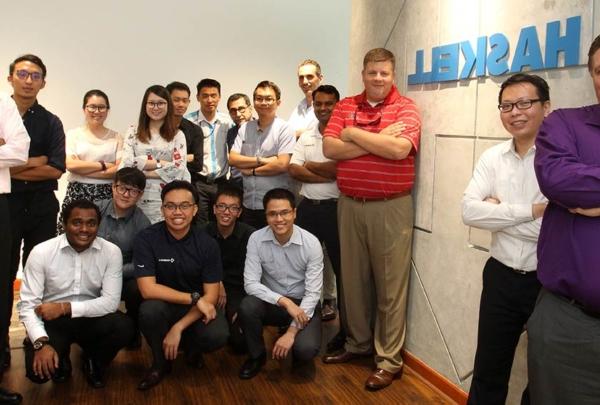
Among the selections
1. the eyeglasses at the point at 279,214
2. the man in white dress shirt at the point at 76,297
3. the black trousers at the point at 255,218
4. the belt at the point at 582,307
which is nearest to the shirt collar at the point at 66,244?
the man in white dress shirt at the point at 76,297

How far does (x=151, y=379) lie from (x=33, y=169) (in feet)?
4.51

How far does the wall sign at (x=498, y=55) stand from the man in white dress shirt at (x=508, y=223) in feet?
0.66

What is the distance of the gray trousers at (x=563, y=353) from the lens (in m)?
1.76

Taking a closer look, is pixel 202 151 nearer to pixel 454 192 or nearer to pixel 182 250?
pixel 182 250

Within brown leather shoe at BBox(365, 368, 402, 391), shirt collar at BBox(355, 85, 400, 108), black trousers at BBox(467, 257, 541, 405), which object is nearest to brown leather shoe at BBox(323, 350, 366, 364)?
brown leather shoe at BBox(365, 368, 402, 391)

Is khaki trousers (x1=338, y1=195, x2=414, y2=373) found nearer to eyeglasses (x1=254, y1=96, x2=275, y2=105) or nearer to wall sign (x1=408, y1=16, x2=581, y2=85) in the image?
wall sign (x1=408, y1=16, x2=581, y2=85)

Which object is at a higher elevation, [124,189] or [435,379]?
[124,189]

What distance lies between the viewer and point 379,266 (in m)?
3.37

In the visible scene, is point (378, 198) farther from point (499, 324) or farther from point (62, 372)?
point (62, 372)

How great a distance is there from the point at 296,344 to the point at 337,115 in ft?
4.55

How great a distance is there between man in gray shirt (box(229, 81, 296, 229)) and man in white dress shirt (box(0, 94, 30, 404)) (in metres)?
1.55

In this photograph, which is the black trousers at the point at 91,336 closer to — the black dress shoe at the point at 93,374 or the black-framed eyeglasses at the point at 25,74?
the black dress shoe at the point at 93,374

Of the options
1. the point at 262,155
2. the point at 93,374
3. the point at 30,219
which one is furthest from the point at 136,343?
the point at 262,155

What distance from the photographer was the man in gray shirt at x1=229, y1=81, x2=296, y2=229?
4047mm
